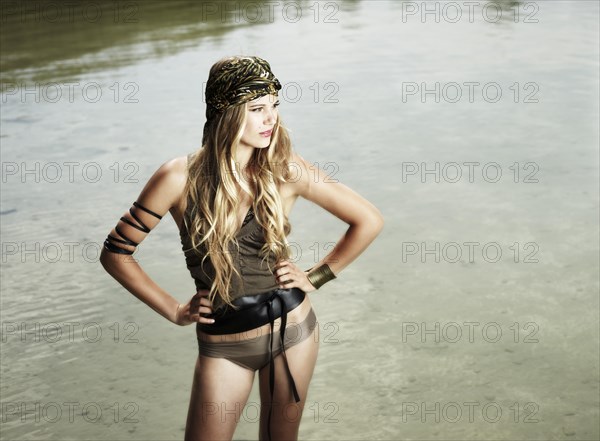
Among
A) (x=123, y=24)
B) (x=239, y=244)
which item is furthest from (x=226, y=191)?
(x=123, y=24)

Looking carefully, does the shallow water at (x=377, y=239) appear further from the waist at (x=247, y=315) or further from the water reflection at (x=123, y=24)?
the waist at (x=247, y=315)

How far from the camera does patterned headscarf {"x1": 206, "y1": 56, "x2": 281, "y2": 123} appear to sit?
2400 millimetres

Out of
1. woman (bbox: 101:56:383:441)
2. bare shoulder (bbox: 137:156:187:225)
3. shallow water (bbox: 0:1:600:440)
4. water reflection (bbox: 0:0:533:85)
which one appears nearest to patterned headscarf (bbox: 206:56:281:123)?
woman (bbox: 101:56:383:441)

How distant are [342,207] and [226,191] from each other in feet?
1.34

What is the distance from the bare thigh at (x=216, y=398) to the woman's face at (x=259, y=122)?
637 mm

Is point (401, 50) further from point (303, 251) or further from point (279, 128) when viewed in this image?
point (279, 128)

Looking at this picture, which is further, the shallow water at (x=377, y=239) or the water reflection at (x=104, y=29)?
the water reflection at (x=104, y=29)

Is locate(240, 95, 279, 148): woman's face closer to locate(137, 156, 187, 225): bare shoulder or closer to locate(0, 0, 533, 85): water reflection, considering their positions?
locate(137, 156, 187, 225): bare shoulder

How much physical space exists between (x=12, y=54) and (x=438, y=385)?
8900mm

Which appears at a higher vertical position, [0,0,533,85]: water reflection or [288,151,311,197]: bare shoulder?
[288,151,311,197]: bare shoulder

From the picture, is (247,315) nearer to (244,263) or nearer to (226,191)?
(244,263)

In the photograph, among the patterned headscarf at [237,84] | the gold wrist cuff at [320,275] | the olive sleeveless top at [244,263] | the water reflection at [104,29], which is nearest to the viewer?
the patterned headscarf at [237,84]

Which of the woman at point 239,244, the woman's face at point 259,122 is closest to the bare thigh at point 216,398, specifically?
the woman at point 239,244

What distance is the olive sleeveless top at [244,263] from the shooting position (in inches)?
98.9
